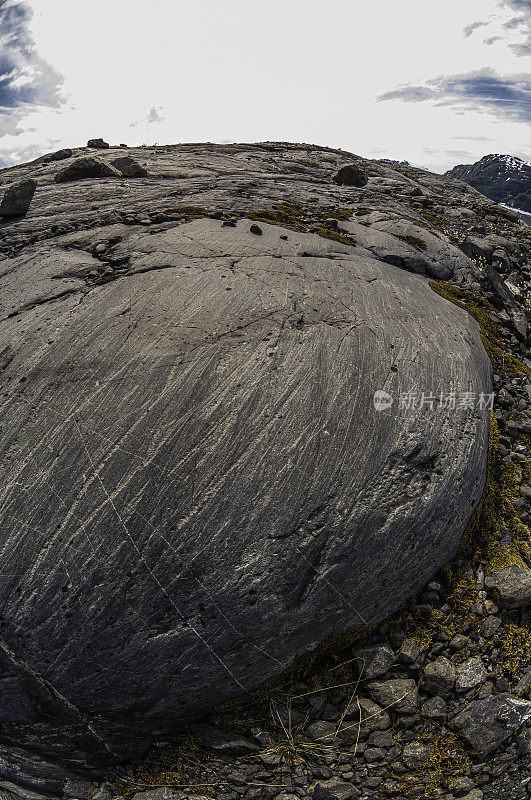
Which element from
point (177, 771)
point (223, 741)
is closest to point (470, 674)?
point (223, 741)

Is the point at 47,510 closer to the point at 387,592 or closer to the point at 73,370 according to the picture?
the point at 73,370

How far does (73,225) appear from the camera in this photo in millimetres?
13195

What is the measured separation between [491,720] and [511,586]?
232 cm

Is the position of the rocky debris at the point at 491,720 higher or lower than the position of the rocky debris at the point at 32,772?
higher

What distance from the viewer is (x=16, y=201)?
14.2m

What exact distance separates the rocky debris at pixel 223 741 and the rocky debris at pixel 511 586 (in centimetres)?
528

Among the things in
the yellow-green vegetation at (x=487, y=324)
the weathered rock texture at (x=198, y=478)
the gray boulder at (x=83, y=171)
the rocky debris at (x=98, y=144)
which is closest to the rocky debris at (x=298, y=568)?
the weathered rock texture at (x=198, y=478)

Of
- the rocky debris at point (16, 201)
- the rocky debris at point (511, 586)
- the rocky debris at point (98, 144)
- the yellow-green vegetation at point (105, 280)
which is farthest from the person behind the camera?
the rocky debris at point (98, 144)

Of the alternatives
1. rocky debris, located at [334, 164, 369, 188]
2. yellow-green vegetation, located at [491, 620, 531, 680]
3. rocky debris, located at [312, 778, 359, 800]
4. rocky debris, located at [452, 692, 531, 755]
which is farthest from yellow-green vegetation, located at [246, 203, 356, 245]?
rocky debris, located at [312, 778, 359, 800]

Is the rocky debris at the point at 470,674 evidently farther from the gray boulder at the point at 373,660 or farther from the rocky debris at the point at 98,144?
the rocky debris at the point at 98,144

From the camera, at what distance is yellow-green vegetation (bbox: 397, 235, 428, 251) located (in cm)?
1460

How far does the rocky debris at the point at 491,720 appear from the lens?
722 cm

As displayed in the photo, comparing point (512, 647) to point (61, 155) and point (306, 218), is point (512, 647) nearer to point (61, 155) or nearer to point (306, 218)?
point (306, 218)

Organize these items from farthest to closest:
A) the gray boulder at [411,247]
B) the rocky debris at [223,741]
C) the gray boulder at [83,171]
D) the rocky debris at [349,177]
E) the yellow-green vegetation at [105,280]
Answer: the rocky debris at [349,177] → the gray boulder at [83,171] → the gray boulder at [411,247] → the yellow-green vegetation at [105,280] → the rocky debris at [223,741]
